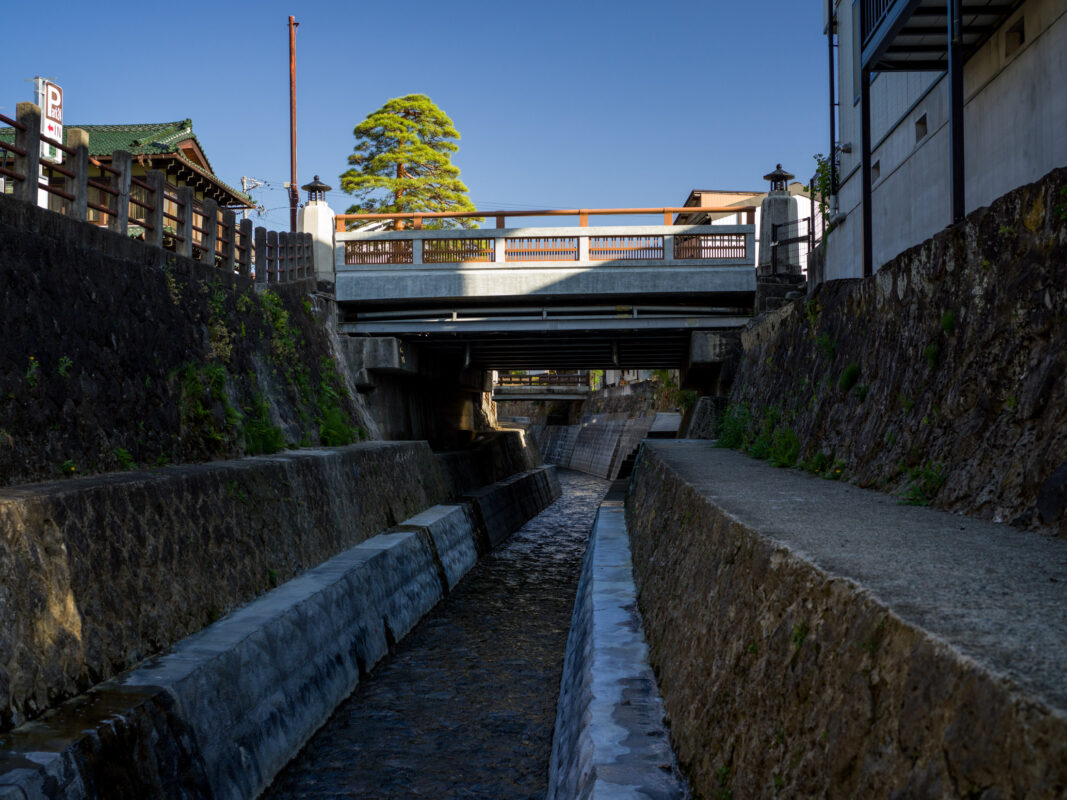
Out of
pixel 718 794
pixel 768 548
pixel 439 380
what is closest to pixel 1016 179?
pixel 768 548

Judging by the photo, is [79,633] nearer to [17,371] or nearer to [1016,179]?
[17,371]

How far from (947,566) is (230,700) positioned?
5.78 metres

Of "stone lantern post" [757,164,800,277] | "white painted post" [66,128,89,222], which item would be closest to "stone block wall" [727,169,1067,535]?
"white painted post" [66,128,89,222]

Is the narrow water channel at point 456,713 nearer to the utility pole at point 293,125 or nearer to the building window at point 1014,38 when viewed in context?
the building window at point 1014,38

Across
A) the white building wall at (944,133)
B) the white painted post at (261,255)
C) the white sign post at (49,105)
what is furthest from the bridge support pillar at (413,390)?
the white building wall at (944,133)

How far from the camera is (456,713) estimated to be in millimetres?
9898

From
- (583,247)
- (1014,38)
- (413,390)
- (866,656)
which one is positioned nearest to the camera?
(866,656)

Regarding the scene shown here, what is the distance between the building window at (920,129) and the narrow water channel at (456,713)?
10564 millimetres

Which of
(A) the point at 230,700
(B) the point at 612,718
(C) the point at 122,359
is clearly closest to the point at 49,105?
(C) the point at 122,359

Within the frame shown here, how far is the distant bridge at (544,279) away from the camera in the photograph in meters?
21.8

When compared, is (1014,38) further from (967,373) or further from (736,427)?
(736,427)

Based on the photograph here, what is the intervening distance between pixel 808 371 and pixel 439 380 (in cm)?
1825

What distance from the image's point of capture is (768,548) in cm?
421

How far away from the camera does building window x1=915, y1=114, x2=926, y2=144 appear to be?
14.9 meters
